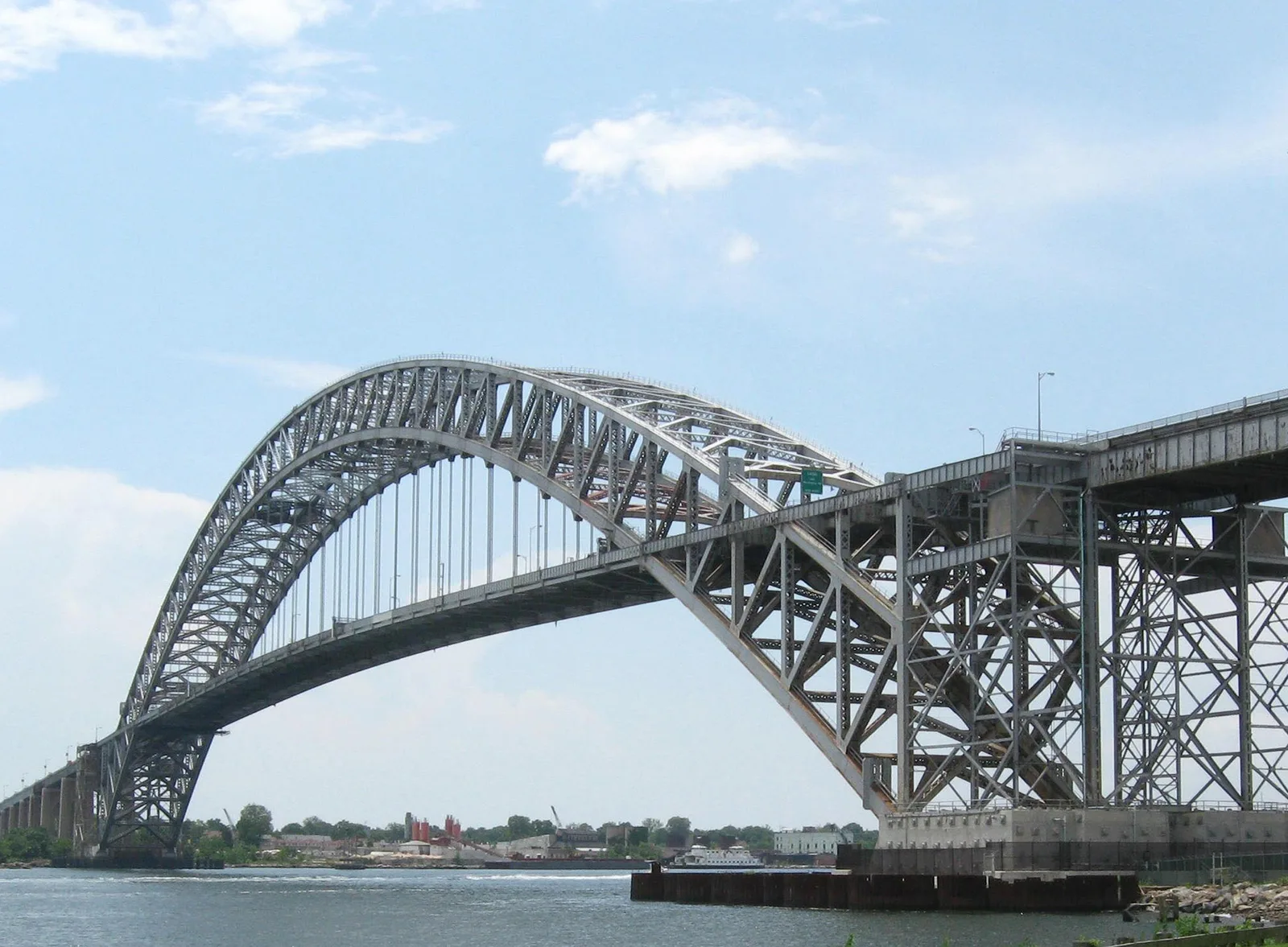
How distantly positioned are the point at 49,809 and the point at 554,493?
104 metres

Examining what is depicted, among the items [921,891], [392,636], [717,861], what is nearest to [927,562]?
[921,891]

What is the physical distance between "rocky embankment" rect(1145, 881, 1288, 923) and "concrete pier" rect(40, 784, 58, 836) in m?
131

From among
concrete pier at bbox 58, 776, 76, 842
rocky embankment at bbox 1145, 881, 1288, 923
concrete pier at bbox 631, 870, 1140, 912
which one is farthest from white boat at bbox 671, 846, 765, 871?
rocky embankment at bbox 1145, 881, 1288, 923

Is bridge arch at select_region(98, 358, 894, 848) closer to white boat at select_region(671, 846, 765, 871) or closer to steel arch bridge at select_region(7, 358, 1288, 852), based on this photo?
steel arch bridge at select_region(7, 358, 1288, 852)

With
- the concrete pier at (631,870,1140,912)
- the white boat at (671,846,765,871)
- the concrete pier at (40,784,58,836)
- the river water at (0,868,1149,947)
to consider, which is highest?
the concrete pier at (40,784,58,836)

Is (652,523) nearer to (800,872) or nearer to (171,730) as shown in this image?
(800,872)

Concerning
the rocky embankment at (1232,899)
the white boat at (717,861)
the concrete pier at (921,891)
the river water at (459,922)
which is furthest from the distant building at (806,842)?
the rocky embankment at (1232,899)

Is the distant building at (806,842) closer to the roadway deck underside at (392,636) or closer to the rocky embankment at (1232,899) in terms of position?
the roadway deck underside at (392,636)

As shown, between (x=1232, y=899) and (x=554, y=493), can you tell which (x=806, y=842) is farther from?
(x=1232, y=899)

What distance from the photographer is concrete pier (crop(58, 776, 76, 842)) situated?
504 feet

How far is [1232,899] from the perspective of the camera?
1786 inches

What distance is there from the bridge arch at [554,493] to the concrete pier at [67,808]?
1805 centimetres

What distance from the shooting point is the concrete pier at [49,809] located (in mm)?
164250

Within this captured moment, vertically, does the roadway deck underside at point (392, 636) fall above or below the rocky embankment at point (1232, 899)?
above
